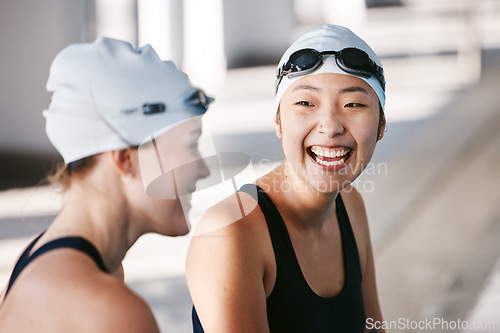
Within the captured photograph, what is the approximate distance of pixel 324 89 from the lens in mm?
1102

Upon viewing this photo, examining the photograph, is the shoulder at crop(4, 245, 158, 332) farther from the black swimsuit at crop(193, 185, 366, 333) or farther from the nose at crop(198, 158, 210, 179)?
the black swimsuit at crop(193, 185, 366, 333)

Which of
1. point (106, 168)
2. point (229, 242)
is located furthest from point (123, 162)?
point (229, 242)

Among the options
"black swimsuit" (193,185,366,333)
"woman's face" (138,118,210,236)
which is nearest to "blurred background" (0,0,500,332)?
"black swimsuit" (193,185,366,333)

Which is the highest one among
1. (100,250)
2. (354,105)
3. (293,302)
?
(354,105)

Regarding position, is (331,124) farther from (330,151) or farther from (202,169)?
(202,169)

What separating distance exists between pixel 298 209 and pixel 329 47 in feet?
1.05

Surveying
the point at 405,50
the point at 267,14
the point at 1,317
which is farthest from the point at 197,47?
the point at 1,317

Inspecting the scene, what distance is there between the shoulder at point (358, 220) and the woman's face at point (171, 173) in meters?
0.57

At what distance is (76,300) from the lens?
715 mm

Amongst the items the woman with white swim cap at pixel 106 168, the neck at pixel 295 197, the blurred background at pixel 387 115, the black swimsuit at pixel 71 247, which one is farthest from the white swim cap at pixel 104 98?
the blurred background at pixel 387 115

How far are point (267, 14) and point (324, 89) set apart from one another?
4.68 meters

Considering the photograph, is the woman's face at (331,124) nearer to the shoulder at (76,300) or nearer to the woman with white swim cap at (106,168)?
the woman with white swim cap at (106,168)

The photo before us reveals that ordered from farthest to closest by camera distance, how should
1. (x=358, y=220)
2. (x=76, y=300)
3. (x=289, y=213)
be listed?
Answer: (x=358, y=220) → (x=289, y=213) → (x=76, y=300)

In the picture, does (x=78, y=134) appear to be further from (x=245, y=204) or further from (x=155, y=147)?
(x=245, y=204)
